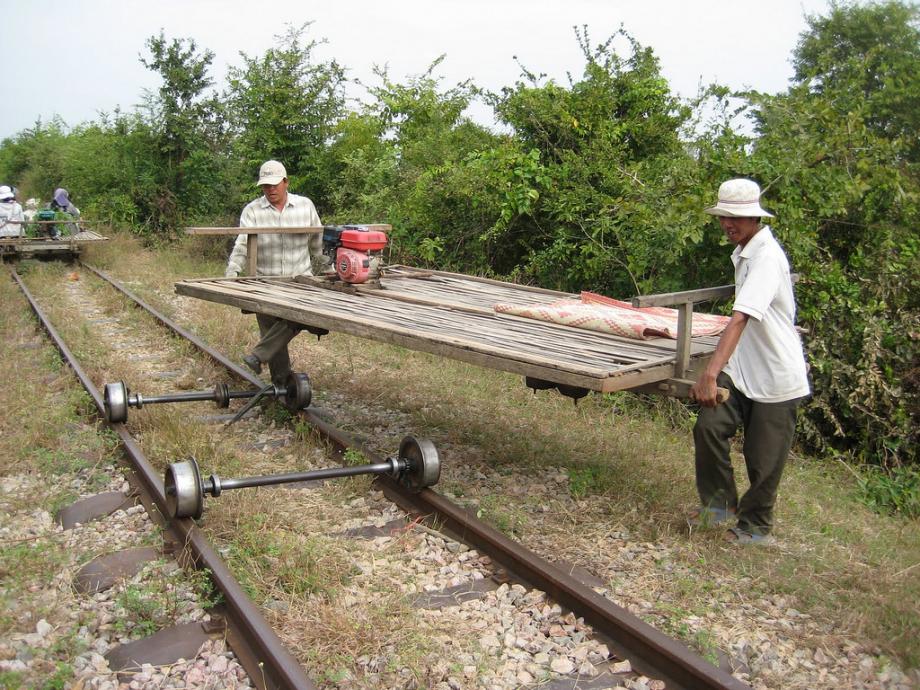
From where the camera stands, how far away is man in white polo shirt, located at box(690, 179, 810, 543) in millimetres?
4090

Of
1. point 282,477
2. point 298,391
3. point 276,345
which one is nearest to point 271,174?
point 276,345

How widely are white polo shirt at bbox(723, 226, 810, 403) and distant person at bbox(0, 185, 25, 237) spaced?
1519 centimetres

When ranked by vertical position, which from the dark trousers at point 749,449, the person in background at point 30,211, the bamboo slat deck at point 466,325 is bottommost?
the dark trousers at point 749,449

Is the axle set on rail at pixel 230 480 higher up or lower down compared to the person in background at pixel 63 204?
lower down

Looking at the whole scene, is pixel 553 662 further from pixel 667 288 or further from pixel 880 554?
pixel 667 288

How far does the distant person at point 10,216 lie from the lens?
16.0 m

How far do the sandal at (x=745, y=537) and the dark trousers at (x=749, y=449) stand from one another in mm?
28

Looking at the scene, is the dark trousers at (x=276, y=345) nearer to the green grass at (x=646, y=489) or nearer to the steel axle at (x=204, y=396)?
the steel axle at (x=204, y=396)

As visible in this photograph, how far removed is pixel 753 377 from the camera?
4.34m

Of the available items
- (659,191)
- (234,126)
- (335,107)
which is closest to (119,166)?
(234,126)

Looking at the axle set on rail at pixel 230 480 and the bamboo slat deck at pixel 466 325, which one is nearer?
the bamboo slat deck at pixel 466 325

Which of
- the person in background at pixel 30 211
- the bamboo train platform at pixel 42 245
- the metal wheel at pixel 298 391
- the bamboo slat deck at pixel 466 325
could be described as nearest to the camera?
the bamboo slat deck at pixel 466 325

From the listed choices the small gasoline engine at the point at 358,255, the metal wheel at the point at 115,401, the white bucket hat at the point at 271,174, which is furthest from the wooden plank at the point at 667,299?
the metal wheel at the point at 115,401

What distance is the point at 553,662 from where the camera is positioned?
3.35m
